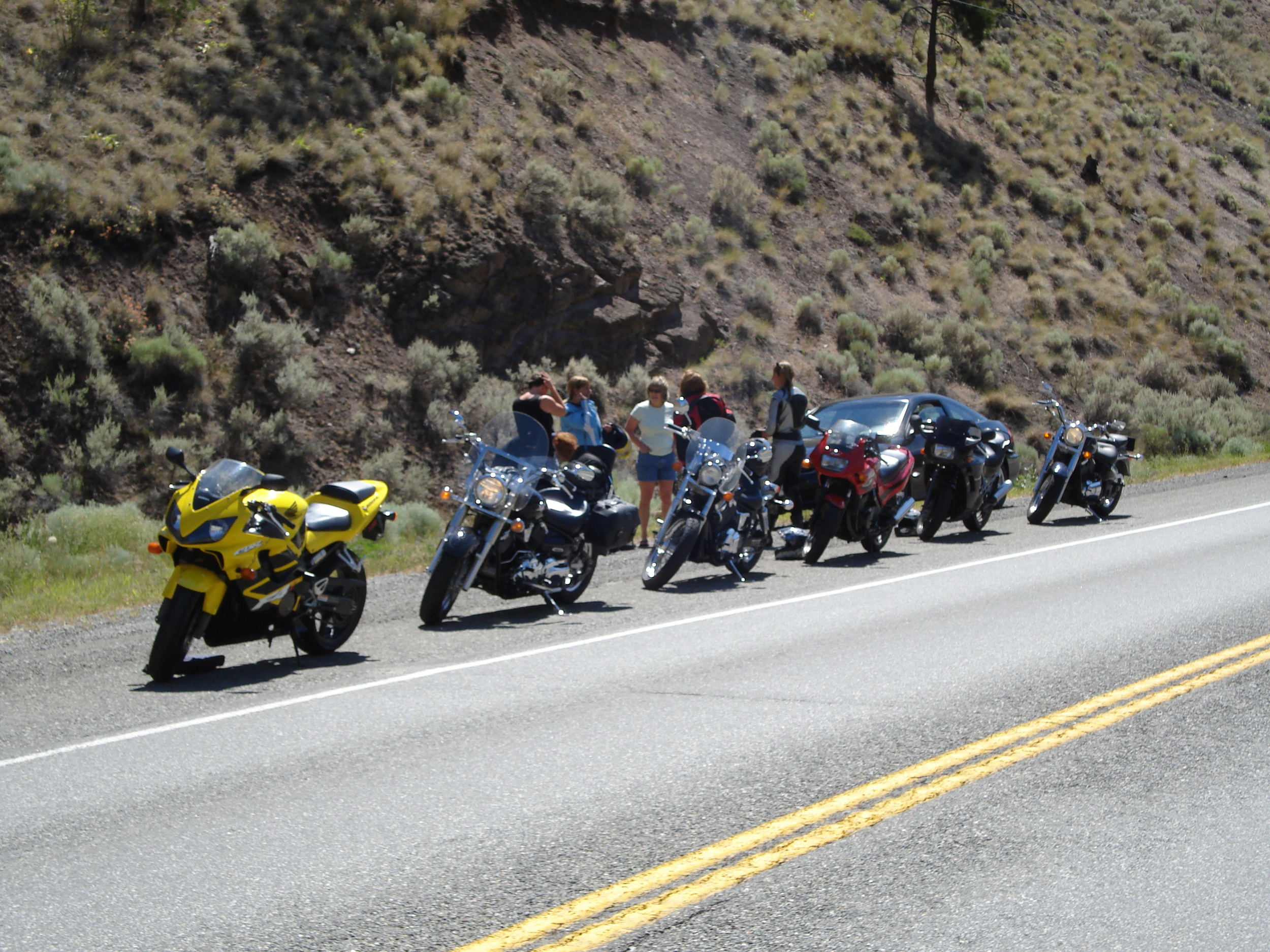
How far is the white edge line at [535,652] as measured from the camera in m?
6.72

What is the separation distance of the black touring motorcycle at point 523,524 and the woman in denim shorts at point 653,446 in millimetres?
2968

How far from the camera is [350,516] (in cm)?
905

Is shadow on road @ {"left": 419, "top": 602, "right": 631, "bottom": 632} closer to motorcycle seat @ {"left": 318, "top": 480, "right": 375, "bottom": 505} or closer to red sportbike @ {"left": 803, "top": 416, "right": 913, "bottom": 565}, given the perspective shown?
motorcycle seat @ {"left": 318, "top": 480, "right": 375, "bottom": 505}

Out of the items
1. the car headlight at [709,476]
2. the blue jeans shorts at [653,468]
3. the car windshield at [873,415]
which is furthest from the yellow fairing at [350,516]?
the car windshield at [873,415]

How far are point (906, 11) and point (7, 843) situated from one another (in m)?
43.0

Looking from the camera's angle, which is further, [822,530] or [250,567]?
[822,530]

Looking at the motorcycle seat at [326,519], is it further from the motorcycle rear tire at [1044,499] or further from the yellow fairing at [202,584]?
the motorcycle rear tire at [1044,499]

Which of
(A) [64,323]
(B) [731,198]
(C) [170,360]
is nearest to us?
(A) [64,323]

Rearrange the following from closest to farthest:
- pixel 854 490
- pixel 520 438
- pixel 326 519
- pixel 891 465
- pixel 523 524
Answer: pixel 326 519, pixel 523 524, pixel 520 438, pixel 854 490, pixel 891 465

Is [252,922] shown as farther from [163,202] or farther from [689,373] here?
[163,202]

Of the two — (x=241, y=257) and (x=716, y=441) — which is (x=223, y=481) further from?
(x=241, y=257)

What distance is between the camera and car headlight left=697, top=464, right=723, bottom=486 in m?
11.6

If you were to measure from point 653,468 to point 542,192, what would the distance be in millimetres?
10874

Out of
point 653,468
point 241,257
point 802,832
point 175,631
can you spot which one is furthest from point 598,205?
point 802,832
